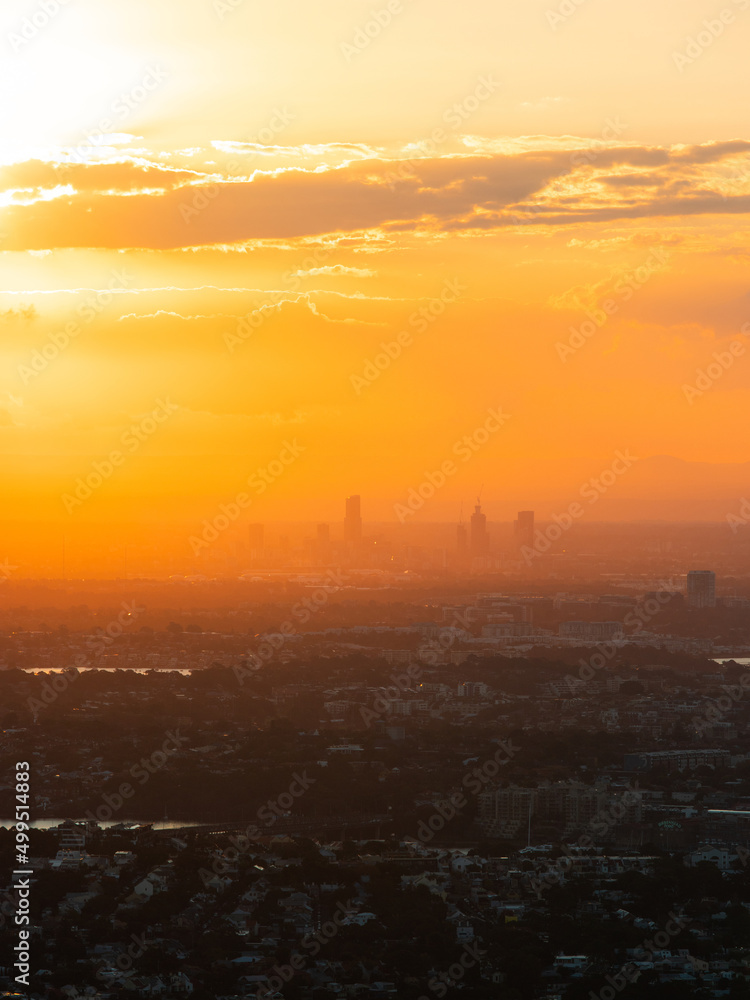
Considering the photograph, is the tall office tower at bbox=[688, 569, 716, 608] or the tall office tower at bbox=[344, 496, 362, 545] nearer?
the tall office tower at bbox=[688, 569, 716, 608]

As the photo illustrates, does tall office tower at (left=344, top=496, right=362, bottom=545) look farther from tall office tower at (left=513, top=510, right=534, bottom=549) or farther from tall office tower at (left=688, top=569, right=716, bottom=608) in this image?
tall office tower at (left=688, top=569, right=716, bottom=608)

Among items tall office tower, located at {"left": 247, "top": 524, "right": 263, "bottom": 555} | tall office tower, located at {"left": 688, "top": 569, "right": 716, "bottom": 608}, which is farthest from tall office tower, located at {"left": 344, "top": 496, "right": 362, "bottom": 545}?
tall office tower, located at {"left": 688, "top": 569, "right": 716, "bottom": 608}

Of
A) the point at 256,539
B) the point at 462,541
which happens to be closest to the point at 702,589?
the point at 462,541

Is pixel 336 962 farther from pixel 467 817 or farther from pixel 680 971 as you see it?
pixel 467 817

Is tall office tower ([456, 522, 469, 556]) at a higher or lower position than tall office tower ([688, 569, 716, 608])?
higher

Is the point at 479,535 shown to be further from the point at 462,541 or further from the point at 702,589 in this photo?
the point at 702,589
